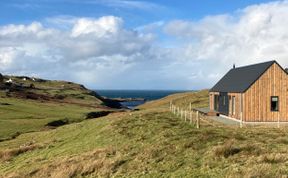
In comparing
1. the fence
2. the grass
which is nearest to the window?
the fence

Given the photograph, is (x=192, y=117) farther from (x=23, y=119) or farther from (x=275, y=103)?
(x=23, y=119)

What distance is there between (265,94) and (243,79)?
5036mm

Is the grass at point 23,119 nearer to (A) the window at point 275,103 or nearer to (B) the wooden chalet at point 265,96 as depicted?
(B) the wooden chalet at point 265,96

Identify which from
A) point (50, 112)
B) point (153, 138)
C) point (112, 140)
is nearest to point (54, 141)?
point (112, 140)

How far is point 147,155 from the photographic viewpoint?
22297 mm

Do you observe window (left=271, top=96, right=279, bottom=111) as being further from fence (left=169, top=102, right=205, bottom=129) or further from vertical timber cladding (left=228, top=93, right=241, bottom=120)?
fence (left=169, top=102, right=205, bottom=129)

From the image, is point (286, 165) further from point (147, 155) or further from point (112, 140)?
point (112, 140)

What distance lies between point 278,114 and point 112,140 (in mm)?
24133

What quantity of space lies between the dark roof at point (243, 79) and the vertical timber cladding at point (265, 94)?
1.80 ft

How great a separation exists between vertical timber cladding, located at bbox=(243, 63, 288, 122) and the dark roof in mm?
548

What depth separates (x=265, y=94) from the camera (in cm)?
4588

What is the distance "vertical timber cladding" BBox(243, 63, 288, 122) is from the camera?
45594 millimetres

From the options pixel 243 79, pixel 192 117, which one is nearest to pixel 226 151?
pixel 192 117

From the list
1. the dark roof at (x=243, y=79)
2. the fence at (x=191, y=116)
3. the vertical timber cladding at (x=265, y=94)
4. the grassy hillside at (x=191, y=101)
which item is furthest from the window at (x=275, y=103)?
the grassy hillside at (x=191, y=101)
